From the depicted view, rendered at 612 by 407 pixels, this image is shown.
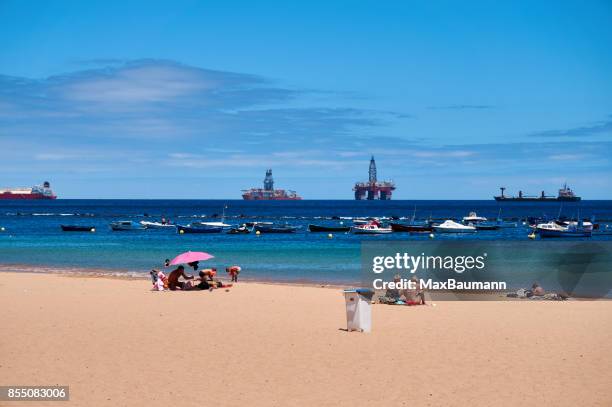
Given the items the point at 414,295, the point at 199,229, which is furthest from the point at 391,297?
the point at 199,229

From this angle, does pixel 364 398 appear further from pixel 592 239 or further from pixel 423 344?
pixel 592 239

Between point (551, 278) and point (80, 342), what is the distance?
2728 cm

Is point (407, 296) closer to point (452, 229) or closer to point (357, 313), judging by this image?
point (357, 313)

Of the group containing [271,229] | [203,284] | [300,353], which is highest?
[271,229]

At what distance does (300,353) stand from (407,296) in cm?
806

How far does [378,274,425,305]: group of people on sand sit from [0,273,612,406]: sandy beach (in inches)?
36.8

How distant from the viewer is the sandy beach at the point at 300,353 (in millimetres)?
11242

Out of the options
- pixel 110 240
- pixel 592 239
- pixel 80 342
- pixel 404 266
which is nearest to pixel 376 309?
pixel 80 342

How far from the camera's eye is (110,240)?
67125 millimetres

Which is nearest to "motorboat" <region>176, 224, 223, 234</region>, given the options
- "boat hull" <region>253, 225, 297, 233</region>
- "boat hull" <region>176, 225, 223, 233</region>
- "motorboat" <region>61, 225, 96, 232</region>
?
"boat hull" <region>176, 225, 223, 233</region>

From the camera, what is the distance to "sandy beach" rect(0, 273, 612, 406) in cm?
1124

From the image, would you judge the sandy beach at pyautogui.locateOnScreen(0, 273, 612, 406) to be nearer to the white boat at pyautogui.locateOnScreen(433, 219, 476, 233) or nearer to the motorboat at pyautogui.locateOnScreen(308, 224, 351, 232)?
the motorboat at pyautogui.locateOnScreen(308, 224, 351, 232)

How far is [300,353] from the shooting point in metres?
14.1

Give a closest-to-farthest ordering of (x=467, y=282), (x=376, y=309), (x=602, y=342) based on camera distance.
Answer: (x=602, y=342)
(x=376, y=309)
(x=467, y=282)
